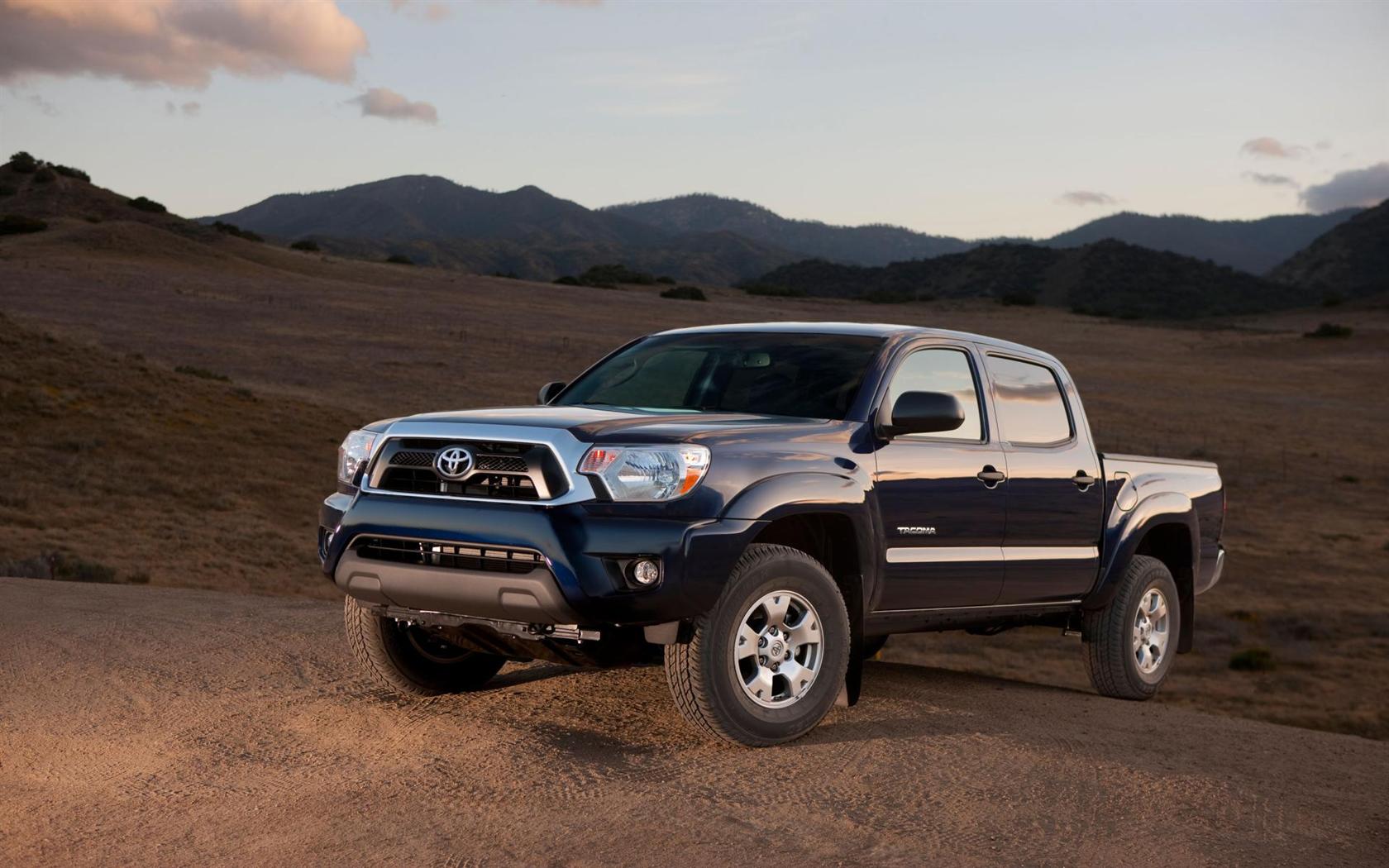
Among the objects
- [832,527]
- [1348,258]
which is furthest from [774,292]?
[1348,258]

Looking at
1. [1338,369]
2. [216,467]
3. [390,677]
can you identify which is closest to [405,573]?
[390,677]

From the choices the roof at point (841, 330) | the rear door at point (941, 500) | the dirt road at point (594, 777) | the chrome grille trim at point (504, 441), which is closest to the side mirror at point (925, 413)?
the rear door at point (941, 500)

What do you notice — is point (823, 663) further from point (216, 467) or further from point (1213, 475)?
point (216, 467)

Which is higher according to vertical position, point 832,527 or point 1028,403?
point 1028,403

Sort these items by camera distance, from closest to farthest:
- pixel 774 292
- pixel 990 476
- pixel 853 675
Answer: pixel 853 675
pixel 990 476
pixel 774 292

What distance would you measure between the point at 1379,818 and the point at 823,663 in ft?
7.68

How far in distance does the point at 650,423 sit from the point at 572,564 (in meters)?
0.80

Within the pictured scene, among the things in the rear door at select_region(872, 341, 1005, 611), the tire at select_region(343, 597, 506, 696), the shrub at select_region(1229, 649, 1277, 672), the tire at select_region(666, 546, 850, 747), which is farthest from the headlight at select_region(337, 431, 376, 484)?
the shrub at select_region(1229, 649, 1277, 672)

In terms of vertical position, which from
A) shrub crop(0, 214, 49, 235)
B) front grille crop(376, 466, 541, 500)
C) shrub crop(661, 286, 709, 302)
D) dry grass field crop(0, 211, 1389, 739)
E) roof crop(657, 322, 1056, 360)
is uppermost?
shrub crop(0, 214, 49, 235)

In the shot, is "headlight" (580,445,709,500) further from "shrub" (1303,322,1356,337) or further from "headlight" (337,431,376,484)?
"shrub" (1303,322,1356,337)

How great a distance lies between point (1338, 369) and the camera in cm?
5434

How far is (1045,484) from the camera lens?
8023 mm

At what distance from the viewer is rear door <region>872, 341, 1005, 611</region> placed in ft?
22.9

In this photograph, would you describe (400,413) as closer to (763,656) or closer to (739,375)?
(739,375)
